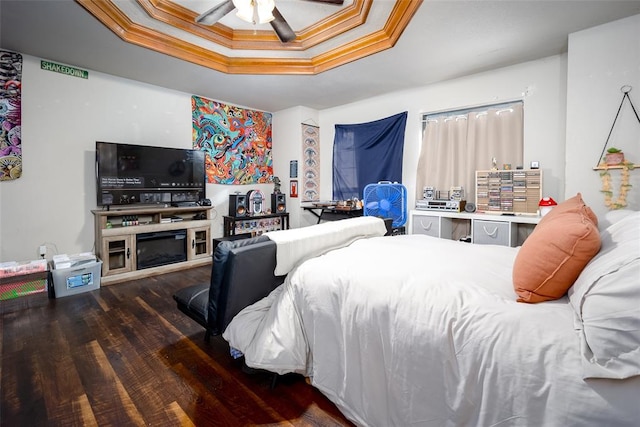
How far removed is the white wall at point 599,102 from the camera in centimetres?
235

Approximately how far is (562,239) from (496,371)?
1.65 ft

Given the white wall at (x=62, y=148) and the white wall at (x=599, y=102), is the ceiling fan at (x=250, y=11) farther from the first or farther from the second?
the white wall at (x=599, y=102)

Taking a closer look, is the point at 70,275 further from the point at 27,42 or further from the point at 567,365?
the point at 567,365

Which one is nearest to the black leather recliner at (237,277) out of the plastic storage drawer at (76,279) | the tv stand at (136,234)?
the plastic storage drawer at (76,279)

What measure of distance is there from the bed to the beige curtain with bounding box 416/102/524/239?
2.00 meters

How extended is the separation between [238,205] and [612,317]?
160 inches

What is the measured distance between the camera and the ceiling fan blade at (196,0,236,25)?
206 centimetres

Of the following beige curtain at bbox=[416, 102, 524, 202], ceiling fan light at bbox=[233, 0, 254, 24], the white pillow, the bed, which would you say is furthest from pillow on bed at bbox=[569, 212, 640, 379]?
beige curtain at bbox=[416, 102, 524, 202]

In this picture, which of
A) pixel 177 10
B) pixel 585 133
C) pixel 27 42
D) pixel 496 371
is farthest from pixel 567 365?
pixel 27 42

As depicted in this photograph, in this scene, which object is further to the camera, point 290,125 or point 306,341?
point 290,125

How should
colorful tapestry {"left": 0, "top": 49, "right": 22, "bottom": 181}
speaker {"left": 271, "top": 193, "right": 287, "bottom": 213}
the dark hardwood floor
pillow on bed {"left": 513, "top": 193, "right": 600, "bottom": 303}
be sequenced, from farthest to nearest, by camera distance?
speaker {"left": 271, "top": 193, "right": 287, "bottom": 213} → colorful tapestry {"left": 0, "top": 49, "right": 22, "bottom": 181} → the dark hardwood floor → pillow on bed {"left": 513, "top": 193, "right": 600, "bottom": 303}

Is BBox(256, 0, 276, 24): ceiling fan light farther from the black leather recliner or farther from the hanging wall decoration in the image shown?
the hanging wall decoration

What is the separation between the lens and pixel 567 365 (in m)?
0.77

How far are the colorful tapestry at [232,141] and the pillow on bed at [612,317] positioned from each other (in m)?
4.34
